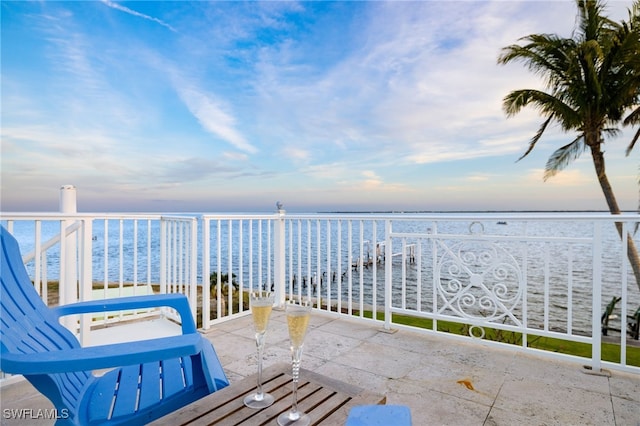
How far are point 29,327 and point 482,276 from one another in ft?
9.97

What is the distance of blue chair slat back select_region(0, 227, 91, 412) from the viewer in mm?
1040

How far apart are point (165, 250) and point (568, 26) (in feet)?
38.0

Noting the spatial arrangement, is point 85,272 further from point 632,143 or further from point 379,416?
point 632,143

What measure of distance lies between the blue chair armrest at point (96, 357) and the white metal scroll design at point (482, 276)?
2.61m

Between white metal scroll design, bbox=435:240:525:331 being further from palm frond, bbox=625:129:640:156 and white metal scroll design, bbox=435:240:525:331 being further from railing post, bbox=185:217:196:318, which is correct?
palm frond, bbox=625:129:640:156

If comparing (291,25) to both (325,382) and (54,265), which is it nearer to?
(54,265)

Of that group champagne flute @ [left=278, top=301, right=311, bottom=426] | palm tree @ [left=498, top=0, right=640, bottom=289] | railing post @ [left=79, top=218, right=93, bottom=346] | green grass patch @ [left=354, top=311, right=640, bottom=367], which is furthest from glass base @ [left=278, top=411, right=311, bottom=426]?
palm tree @ [left=498, top=0, right=640, bottom=289]

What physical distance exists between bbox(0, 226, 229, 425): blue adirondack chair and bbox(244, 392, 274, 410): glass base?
222 mm

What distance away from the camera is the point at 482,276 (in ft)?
9.51

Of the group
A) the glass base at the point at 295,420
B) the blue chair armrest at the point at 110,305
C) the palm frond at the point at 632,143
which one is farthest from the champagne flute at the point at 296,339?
the palm frond at the point at 632,143

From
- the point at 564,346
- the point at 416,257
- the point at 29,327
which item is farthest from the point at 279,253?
the point at 564,346

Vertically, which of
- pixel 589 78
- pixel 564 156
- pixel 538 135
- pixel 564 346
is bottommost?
pixel 564 346

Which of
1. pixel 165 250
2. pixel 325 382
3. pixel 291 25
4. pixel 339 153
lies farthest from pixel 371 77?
pixel 325 382

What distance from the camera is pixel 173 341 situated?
1021 mm
